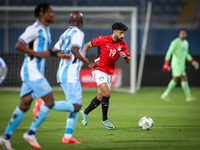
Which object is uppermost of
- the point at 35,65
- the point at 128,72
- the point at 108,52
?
the point at 35,65

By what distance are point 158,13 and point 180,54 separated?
9601mm

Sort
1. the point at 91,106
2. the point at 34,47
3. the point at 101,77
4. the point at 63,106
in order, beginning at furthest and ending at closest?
the point at 91,106 < the point at 101,77 < the point at 63,106 < the point at 34,47

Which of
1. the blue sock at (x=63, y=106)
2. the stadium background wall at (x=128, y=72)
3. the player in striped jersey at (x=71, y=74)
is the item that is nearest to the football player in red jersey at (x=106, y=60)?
the player in striped jersey at (x=71, y=74)

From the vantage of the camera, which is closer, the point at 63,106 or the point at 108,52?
the point at 63,106

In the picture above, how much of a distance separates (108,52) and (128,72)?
8.53m

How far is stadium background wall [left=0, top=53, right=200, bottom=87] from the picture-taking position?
48.6 ft

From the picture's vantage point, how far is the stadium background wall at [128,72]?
14805 mm

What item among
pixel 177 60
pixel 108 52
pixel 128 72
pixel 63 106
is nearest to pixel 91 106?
pixel 108 52

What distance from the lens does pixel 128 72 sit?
48.4 feet

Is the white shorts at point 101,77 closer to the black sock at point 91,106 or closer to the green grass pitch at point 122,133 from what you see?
the black sock at point 91,106

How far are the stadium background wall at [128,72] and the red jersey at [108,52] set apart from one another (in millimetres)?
8409

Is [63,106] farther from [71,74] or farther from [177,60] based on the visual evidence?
[177,60]

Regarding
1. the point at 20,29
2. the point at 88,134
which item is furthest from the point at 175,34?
the point at 88,134

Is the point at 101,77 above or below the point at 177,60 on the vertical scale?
above
